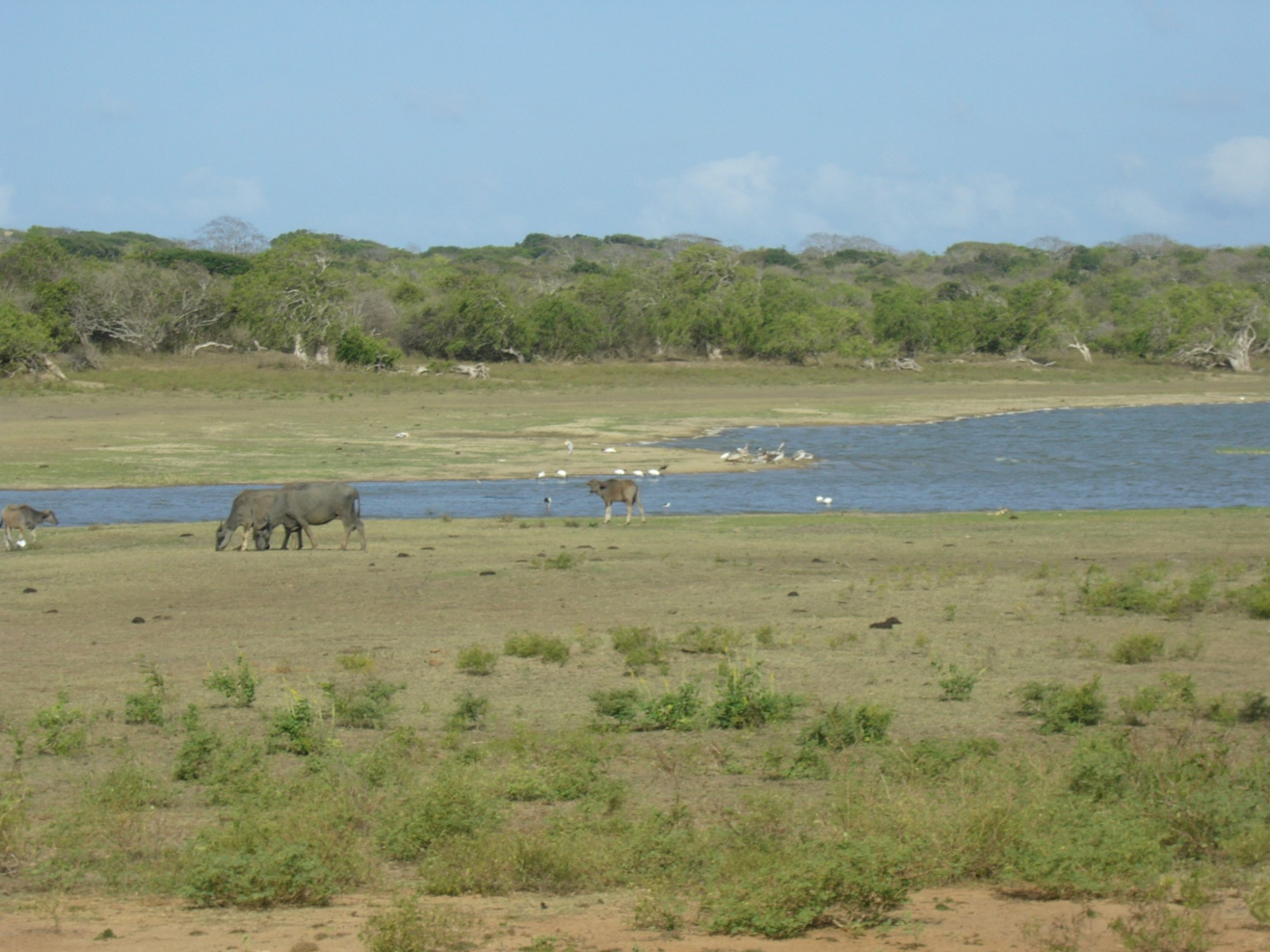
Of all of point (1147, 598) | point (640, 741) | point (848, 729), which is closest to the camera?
point (848, 729)

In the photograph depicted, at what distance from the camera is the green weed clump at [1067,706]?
10.3 meters

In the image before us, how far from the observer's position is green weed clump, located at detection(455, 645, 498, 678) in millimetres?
12625

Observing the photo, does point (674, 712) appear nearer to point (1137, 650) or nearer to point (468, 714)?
point (468, 714)

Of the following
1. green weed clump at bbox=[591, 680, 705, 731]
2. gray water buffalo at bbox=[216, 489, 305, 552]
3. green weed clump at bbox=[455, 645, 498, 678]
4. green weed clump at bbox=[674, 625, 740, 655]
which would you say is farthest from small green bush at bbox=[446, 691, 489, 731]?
gray water buffalo at bbox=[216, 489, 305, 552]

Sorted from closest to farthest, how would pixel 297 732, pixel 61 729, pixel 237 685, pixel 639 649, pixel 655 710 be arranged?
pixel 61 729 → pixel 297 732 → pixel 655 710 → pixel 237 685 → pixel 639 649

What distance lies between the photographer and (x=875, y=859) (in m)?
6.58

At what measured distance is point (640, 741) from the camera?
10414 mm

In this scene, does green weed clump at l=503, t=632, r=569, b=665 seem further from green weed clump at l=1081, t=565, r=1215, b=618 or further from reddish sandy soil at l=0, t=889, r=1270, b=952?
reddish sandy soil at l=0, t=889, r=1270, b=952

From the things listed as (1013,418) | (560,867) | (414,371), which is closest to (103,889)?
(560,867)

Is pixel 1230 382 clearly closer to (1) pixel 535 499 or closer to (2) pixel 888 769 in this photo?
(1) pixel 535 499

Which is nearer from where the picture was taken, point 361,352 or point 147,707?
point 147,707

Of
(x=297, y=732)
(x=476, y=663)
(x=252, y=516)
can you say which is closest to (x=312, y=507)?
(x=252, y=516)

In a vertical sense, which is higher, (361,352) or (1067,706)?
(361,352)

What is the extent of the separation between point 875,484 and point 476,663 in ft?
67.9
